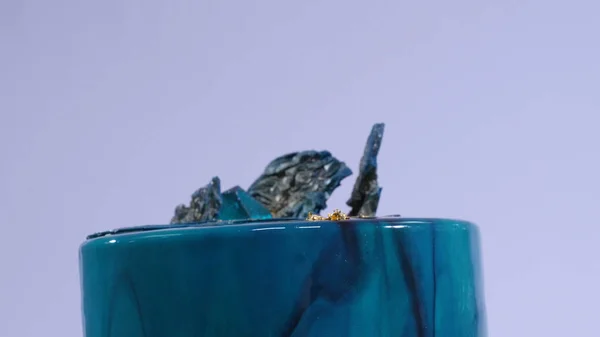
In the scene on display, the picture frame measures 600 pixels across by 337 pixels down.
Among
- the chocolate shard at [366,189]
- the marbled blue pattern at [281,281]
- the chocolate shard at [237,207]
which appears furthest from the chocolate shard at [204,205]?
the marbled blue pattern at [281,281]

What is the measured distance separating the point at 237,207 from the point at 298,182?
0.11m

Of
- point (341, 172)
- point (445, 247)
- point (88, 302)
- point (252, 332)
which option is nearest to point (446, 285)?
point (445, 247)

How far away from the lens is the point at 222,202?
2.99ft

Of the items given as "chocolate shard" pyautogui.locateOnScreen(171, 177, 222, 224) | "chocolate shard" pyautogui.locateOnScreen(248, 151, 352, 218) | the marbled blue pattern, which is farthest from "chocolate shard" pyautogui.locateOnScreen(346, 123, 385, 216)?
the marbled blue pattern

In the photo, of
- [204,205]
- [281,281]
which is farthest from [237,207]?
[281,281]

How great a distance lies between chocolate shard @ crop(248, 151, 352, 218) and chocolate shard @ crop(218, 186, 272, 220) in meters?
0.06

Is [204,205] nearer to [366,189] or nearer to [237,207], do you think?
[237,207]

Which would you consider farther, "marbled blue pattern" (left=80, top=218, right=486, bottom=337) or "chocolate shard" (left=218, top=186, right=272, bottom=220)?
"chocolate shard" (left=218, top=186, right=272, bottom=220)

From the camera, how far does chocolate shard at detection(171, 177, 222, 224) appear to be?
922 millimetres

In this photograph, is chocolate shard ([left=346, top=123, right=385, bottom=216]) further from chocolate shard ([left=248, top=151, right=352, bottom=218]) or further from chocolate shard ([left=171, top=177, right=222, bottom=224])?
chocolate shard ([left=171, top=177, right=222, bottom=224])

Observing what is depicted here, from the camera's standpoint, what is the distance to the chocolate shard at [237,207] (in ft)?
2.93

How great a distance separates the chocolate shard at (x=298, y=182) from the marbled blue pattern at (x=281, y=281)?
36cm

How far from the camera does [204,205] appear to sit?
94 cm

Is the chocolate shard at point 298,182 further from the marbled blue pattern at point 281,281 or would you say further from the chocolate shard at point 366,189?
the marbled blue pattern at point 281,281
